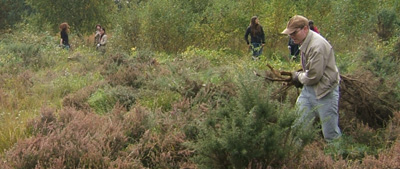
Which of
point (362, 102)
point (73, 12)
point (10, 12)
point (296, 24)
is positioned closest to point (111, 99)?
point (296, 24)

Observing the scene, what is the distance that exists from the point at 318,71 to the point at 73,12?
79.5 feet

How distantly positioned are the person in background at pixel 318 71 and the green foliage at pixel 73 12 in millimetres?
23567

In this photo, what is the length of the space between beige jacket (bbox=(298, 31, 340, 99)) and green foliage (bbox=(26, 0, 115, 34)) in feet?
77.5

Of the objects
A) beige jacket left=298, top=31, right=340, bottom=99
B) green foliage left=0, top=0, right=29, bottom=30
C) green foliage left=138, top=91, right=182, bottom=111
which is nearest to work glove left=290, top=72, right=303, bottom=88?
beige jacket left=298, top=31, right=340, bottom=99

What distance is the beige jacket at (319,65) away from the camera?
488 cm

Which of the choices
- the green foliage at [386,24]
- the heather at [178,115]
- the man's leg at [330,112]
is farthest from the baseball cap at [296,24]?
the green foliage at [386,24]

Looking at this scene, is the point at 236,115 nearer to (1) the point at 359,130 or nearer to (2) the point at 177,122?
(2) the point at 177,122

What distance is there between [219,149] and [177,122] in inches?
66.5

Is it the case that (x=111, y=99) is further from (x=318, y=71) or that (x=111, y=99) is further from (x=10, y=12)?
(x=10, y=12)

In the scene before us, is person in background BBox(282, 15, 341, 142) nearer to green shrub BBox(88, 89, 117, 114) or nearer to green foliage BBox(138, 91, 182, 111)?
green foliage BBox(138, 91, 182, 111)

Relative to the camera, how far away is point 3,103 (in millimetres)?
7641

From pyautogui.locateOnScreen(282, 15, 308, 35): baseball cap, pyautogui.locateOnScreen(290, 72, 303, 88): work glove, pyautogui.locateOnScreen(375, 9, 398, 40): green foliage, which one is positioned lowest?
pyautogui.locateOnScreen(375, 9, 398, 40): green foliage

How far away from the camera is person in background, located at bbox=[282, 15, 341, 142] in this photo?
4.90 metres

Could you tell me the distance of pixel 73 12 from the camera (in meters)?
27.0
